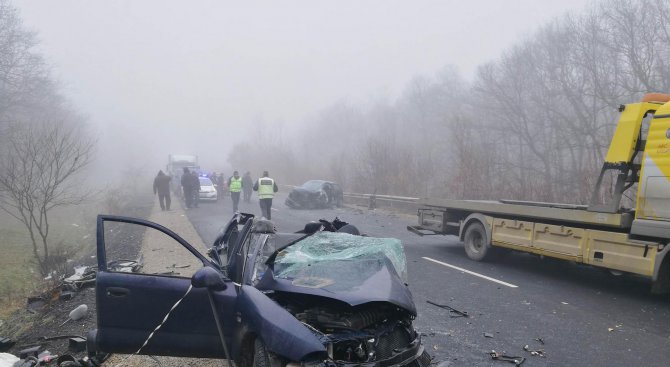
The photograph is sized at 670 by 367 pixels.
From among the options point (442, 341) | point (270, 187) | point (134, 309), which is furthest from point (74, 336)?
point (270, 187)

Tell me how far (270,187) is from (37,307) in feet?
29.0

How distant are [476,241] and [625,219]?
347cm

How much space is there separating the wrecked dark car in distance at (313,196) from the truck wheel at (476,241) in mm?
13762

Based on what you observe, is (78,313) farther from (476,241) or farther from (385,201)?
(385,201)

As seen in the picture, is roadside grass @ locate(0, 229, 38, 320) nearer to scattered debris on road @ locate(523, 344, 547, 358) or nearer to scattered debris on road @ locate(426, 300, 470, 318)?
scattered debris on road @ locate(426, 300, 470, 318)

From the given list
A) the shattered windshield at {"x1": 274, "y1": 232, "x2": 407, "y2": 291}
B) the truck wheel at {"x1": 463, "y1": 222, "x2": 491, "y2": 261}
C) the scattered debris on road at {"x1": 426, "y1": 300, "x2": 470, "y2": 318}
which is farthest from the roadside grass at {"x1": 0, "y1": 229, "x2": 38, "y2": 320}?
the truck wheel at {"x1": 463, "y1": 222, "x2": 491, "y2": 261}

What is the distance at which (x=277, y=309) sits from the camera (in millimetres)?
3189

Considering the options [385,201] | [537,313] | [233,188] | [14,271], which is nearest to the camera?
[537,313]

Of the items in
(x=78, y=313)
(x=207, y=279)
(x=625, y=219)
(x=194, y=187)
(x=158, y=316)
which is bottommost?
(x=78, y=313)

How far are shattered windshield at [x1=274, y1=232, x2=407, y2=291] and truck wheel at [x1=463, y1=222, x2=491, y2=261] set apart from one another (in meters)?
5.59

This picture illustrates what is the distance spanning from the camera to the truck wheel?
937 centimetres

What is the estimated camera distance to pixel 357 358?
3010mm

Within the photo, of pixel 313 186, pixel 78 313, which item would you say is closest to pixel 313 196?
pixel 313 186

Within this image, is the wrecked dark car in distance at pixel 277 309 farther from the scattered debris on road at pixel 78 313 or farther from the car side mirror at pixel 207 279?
the scattered debris on road at pixel 78 313
